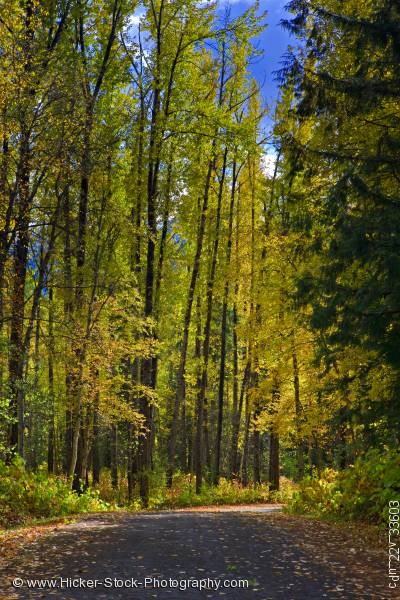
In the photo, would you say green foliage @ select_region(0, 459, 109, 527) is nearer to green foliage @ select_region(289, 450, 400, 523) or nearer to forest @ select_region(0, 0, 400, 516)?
forest @ select_region(0, 0, 400, 516)

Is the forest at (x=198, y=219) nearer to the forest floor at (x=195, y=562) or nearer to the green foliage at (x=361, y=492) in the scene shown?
the green foliage at (x=361, y=492)

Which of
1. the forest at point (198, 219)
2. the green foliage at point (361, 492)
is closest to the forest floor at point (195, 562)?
the green foliage at point (361, 492)

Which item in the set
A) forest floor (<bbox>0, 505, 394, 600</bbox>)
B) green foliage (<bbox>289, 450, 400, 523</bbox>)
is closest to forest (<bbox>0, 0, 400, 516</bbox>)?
green foliage (<bbox>289, 450, 400, 523</bbox>)

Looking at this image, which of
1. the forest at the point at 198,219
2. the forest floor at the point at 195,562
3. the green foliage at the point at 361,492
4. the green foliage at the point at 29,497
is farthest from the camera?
the green foliage at the point at 29,497

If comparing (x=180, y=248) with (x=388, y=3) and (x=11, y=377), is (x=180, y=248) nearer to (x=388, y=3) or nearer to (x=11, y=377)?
(x=11, y=377)

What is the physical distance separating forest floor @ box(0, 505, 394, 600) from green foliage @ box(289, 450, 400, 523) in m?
0.67

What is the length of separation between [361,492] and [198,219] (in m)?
12.9

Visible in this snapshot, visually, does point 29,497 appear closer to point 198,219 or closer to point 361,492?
point 361,492

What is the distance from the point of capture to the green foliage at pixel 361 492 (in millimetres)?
9820

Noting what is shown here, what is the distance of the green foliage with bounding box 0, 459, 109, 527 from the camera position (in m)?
11.6

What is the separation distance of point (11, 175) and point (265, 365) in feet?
33.2

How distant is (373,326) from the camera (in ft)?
25.2

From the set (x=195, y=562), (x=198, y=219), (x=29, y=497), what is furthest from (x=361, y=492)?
(x=198, y=219)

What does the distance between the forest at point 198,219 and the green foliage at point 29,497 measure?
0.33 meters
